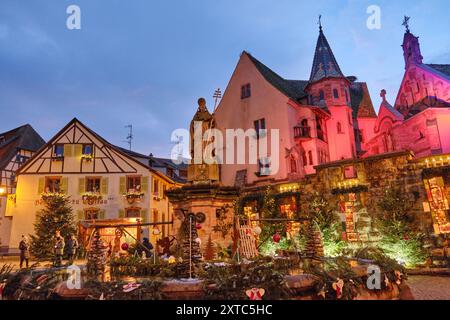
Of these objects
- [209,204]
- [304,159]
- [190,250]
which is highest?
[304,159]

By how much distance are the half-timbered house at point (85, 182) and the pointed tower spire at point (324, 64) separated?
17.8m

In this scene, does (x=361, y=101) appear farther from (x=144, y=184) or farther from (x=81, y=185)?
(x=81, y=185)

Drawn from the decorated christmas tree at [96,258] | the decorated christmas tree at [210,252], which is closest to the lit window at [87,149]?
the decorated christmas tree at [210,252]

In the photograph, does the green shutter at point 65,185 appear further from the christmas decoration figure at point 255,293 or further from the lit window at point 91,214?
the christmas decoration figure at point 255,293

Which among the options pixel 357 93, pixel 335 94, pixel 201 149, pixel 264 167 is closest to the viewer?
pixel 201 149

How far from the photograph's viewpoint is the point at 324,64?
97.5 ft

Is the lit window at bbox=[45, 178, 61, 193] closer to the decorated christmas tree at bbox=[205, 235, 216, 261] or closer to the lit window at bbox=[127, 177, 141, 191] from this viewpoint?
the lit window at bbox=[127, 177, 141, 191]

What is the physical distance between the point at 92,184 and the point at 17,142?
10.4 meters

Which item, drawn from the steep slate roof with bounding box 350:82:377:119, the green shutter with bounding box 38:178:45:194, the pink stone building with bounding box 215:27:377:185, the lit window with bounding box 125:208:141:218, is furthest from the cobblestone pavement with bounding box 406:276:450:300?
the green shutter with bounding box 38:178:45:194

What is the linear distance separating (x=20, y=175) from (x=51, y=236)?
23.1 feet

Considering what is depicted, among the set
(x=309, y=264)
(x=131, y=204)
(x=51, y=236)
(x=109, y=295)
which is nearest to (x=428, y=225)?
(x=309, y=264)

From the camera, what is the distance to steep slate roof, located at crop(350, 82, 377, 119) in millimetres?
33875

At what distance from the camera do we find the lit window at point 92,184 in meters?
25.6

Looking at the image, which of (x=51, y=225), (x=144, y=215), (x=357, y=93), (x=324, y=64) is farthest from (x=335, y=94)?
(x=51, y=225)
